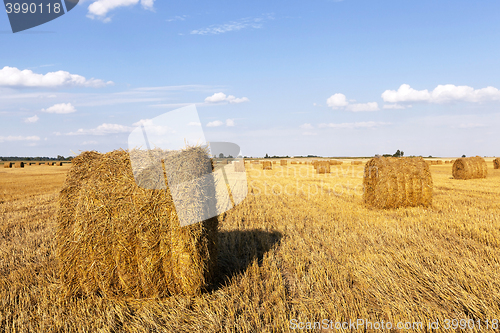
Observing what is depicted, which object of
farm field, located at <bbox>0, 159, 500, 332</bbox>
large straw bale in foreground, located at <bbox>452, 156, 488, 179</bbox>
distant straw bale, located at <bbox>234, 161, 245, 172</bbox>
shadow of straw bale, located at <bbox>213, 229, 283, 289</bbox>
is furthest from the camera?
distant straw bale, located at <bbox>234, 161, 245, 172</bbox>

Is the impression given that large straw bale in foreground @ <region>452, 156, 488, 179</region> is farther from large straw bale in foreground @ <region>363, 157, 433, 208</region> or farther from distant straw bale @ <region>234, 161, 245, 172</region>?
distant straw bale @ <region>234, 161, 245, 172</region>

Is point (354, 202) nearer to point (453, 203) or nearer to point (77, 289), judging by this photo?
point (453, 203)

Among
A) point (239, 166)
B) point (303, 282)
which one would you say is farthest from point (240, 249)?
point (239, 166)

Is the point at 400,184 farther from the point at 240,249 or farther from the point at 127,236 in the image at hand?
the point at 127,236

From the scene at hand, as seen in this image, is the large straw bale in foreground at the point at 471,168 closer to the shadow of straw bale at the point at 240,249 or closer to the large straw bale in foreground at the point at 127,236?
the shadow of straw bale at the point at 240,249

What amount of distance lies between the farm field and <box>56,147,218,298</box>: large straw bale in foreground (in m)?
0.24

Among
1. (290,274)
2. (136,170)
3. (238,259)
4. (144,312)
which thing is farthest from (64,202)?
(290,274)

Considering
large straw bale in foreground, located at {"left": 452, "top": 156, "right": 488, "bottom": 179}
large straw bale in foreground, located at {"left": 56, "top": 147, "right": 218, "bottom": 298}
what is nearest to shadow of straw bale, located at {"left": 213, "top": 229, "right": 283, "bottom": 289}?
large straw bale in foreground, located at {"left": 56, "top": 147, "right": 218, "bottom": 298}

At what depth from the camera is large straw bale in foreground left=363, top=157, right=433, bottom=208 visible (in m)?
10.2

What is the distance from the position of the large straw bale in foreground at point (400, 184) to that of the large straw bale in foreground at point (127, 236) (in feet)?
24.8

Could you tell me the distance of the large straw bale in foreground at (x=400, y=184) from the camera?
10.2m

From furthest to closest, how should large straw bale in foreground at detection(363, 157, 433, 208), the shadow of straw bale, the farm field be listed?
large straw bale in foreground at detection(363, 157, 433, 208)
the shadow of straw bale
the farm field

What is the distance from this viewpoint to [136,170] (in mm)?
4441

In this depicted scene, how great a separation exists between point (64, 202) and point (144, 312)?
2038 mm
